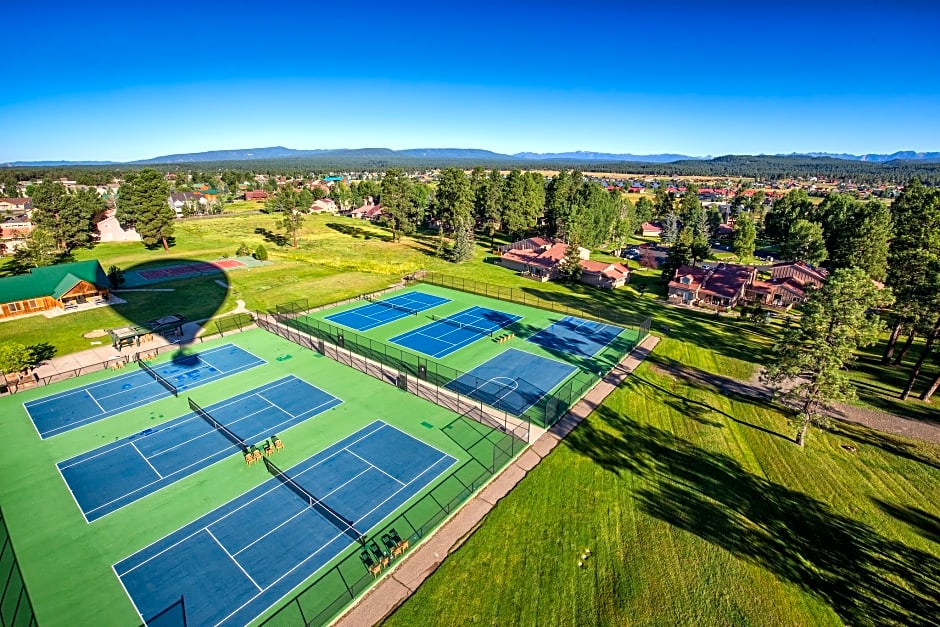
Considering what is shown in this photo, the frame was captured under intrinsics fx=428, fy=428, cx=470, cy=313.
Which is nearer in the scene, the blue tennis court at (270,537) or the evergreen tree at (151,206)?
the blue tennis court at (270,537)

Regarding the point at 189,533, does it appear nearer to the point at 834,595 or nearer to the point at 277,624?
the point at 277,624

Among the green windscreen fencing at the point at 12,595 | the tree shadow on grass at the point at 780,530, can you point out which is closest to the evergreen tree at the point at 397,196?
the tree shadow on grass at the point at 780,530

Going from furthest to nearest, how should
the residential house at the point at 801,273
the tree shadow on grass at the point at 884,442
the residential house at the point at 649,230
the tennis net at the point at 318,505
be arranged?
the residential house at the point at 649,230 → the residential house at the point at 801,273 → the tree shadow on grass at the point at 884,442 → the tennis net at the point at 318,505

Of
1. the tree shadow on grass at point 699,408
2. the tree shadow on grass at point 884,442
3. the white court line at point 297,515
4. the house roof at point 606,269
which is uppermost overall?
the house roof at point 606,269

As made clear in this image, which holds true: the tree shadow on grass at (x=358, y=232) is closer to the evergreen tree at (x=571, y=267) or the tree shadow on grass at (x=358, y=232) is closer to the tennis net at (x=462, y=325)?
the evergreen tree at (x=571, y=267)

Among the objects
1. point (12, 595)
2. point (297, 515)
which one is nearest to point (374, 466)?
point (297, 515)

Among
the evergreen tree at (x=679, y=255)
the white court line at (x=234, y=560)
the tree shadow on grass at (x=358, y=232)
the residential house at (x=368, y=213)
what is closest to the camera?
the white court line at (x=234, y=560)
